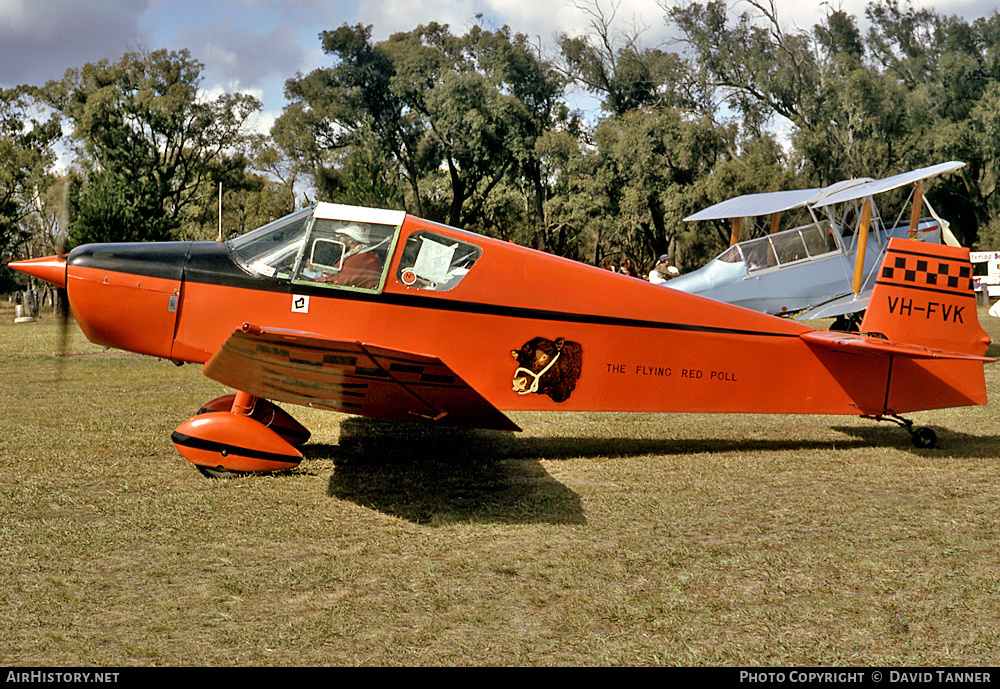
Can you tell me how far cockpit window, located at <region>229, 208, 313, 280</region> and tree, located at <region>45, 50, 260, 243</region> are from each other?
37124 millimetres

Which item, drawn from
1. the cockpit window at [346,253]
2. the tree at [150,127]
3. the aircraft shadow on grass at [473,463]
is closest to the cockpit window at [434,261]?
the cockpit window at [346,253]

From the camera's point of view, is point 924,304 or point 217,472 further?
point 924,304

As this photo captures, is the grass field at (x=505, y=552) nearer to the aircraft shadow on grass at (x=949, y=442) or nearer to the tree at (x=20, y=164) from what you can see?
the aircraft shadow on grass at (x=949, y=442)

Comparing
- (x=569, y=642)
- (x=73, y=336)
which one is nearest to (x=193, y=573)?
(x=569, y=642)

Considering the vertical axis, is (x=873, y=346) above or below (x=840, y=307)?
below

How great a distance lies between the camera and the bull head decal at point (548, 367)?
20.3 feet

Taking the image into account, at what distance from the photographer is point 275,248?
590cm

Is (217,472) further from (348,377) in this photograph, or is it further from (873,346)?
(873,346)

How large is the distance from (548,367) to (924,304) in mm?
3459

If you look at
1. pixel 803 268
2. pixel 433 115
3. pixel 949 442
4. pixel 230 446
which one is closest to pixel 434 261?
pixel 230 446

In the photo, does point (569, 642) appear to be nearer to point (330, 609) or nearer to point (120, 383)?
point (330, 609)

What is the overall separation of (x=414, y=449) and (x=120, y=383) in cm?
591

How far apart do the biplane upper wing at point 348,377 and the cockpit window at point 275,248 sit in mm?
1004

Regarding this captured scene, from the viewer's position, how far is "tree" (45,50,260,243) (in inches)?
1654
